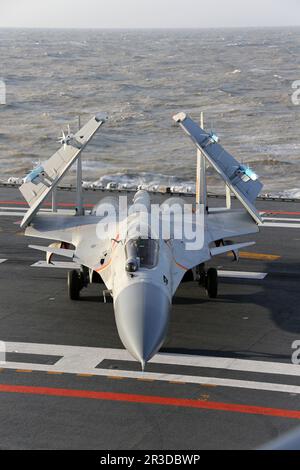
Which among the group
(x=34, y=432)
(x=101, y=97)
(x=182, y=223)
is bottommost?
(x=34, y=432)

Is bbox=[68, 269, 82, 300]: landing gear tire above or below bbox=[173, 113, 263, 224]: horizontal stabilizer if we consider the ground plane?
below

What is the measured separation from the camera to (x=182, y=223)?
2914 centimetres

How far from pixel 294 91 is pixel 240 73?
4365cm

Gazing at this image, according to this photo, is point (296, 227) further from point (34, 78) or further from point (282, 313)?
point (34, 78)

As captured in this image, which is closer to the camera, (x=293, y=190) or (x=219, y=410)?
(x=219, y=410)

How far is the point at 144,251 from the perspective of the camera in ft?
76.2

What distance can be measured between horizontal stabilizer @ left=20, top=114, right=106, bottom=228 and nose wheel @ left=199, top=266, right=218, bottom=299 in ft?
21.7

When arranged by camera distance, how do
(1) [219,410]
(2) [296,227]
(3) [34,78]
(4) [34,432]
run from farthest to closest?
1. (3) [34,78]
2. (2) [296,227]
3. (1) [219,410]
4. (4) [34,432]

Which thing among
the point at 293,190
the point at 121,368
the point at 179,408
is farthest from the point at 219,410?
the point at 293,190

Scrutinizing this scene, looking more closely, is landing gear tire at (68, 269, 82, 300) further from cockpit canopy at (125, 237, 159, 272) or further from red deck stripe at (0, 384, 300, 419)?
red deck stripe at (0, 384, 300, 419)

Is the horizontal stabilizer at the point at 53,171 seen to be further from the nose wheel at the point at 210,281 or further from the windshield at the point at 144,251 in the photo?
the windshield at the point at 144,251

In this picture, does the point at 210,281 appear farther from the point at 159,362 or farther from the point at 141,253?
the point at 159,362

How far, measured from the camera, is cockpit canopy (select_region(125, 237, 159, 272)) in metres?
22.4

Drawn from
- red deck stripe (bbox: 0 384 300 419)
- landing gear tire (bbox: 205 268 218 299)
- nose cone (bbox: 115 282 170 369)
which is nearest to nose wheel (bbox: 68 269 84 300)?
landing gear tire (bbox: 205 268 218 299)
